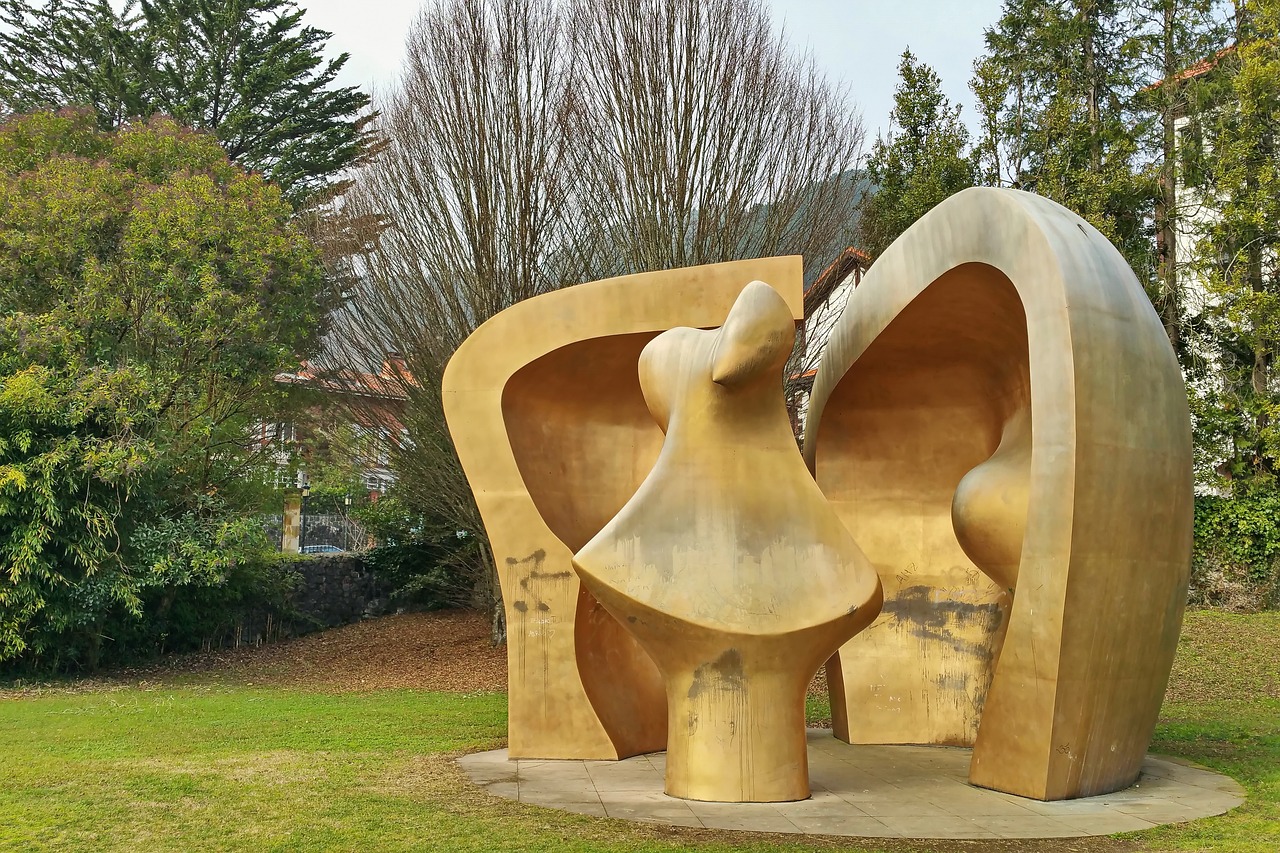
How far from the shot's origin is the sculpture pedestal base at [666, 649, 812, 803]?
26.3 ft

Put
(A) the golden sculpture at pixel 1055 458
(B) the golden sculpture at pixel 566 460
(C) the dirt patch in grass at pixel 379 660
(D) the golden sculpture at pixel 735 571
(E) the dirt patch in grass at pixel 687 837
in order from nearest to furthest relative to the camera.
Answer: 1. (E) the dirt patch in grass at pixel 687 837
2. (A) the golden sculpture at pixel 1055 458
3. (D) the golden sculpture at pixel 735 571
4. (B) the golden sculpture at pixel 566 460
5. (C) the dirt patch in grass at pixel 379 660

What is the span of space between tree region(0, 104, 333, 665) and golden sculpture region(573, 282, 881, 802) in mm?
10957

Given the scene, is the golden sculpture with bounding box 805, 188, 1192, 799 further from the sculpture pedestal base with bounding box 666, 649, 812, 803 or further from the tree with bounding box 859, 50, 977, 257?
the tree with bounding box 859, 50, 977, 257

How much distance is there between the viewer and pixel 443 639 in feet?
72.0

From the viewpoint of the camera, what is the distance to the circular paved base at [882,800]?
746cm

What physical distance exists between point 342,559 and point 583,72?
467 inches

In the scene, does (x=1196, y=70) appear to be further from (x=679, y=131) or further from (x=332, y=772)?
(x=332, y=772)

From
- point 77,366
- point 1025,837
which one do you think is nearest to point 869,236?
point 77,366

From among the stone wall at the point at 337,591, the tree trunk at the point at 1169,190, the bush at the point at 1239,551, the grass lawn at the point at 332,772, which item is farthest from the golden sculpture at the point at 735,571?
the tree trunk at the point at 1169,190

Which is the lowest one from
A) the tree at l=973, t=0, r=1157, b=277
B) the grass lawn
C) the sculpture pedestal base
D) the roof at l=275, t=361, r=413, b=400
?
the grass lawn

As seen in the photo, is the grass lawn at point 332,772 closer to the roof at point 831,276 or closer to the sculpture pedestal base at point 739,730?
the sculpture pedestal base at point 739,730

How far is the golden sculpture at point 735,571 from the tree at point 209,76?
2106 cm

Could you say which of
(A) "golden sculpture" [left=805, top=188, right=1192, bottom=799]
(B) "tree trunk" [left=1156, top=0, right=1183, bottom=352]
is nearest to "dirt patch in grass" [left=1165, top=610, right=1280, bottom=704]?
(B) "tree trunk" [left=1156, top=0, right=1183, bottom=352]

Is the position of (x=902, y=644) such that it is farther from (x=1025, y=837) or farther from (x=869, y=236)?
(x=869, y=236)
